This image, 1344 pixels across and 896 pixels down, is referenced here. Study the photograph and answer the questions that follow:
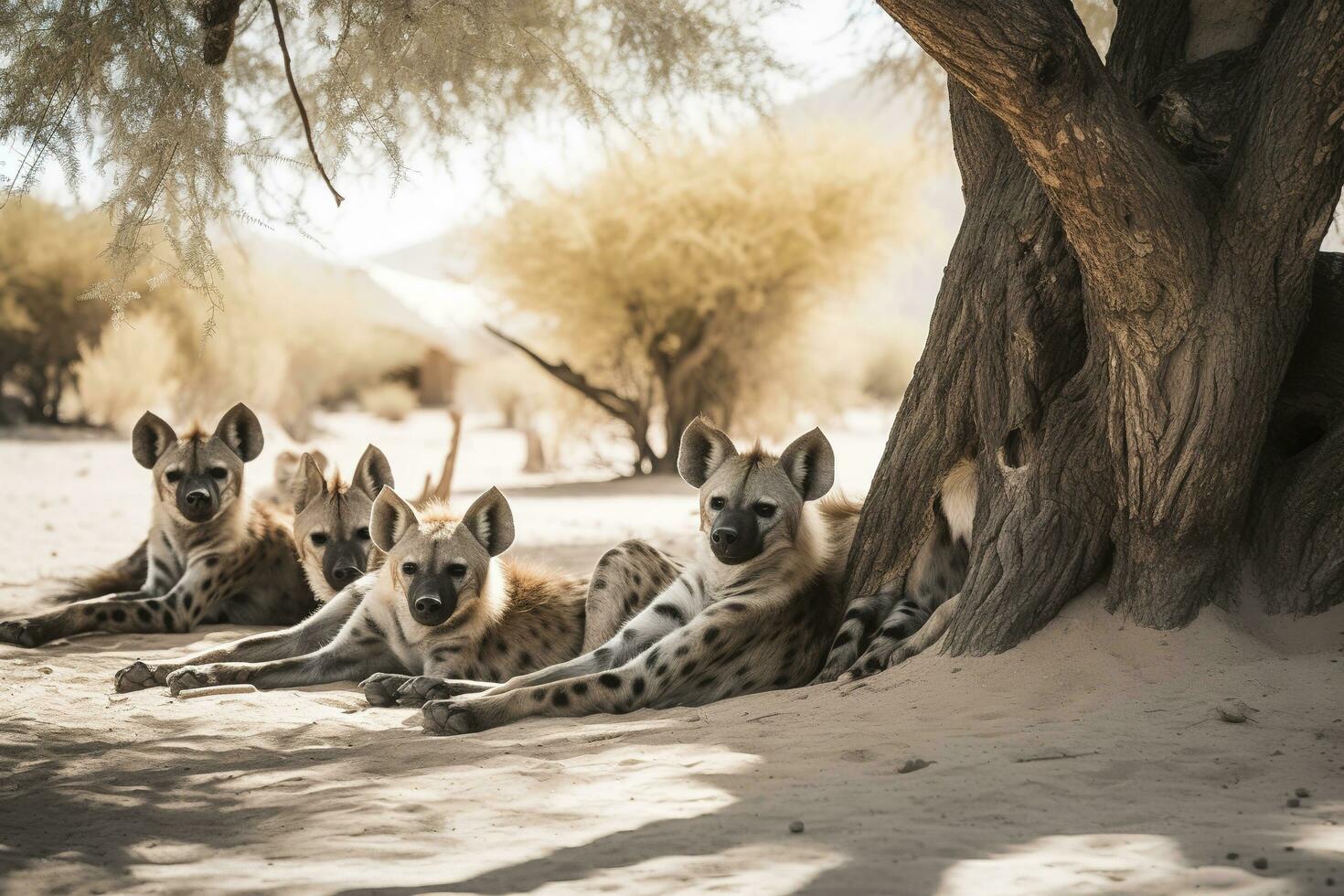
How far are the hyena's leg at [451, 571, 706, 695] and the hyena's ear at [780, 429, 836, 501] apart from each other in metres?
0.59

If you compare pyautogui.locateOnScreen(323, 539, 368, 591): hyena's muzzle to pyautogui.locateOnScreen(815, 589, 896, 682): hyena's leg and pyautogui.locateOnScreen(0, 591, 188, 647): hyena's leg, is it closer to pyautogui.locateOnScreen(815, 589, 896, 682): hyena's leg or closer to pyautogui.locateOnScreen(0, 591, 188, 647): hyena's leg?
pyautogui.locateOnScreen(0, 591, 188, 647): hyena's leg

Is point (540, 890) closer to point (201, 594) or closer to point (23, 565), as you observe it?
point (201, 594)

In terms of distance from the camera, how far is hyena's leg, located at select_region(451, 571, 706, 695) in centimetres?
500

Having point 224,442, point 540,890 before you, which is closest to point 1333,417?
point 540,890

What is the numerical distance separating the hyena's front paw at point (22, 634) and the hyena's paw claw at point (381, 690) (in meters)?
2.16

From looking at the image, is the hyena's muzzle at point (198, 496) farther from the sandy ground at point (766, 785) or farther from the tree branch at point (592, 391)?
the tree branch at point (592, 391)

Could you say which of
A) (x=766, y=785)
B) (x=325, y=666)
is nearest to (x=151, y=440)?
(x=325, y=666)

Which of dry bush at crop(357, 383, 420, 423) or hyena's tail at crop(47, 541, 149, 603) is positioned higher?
dry bush at crop(357, 383, 420, 423)

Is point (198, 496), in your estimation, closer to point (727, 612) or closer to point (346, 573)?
point (346, 573)

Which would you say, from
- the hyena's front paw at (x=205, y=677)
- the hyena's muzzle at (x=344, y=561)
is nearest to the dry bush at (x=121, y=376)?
the hyena's muzzle at (x=344, y=561)

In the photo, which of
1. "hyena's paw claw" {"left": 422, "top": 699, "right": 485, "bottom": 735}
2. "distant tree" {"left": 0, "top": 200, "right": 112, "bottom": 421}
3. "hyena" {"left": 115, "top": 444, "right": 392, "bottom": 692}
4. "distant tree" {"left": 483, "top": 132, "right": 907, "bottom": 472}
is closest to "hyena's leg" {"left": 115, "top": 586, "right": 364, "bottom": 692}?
"hyena" {"left": 115, "top": 444, "right": 392, "bottom": 692}

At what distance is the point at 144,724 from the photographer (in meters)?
4.36

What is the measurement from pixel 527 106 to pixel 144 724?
4428 millimetres

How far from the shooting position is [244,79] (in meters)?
7.02
